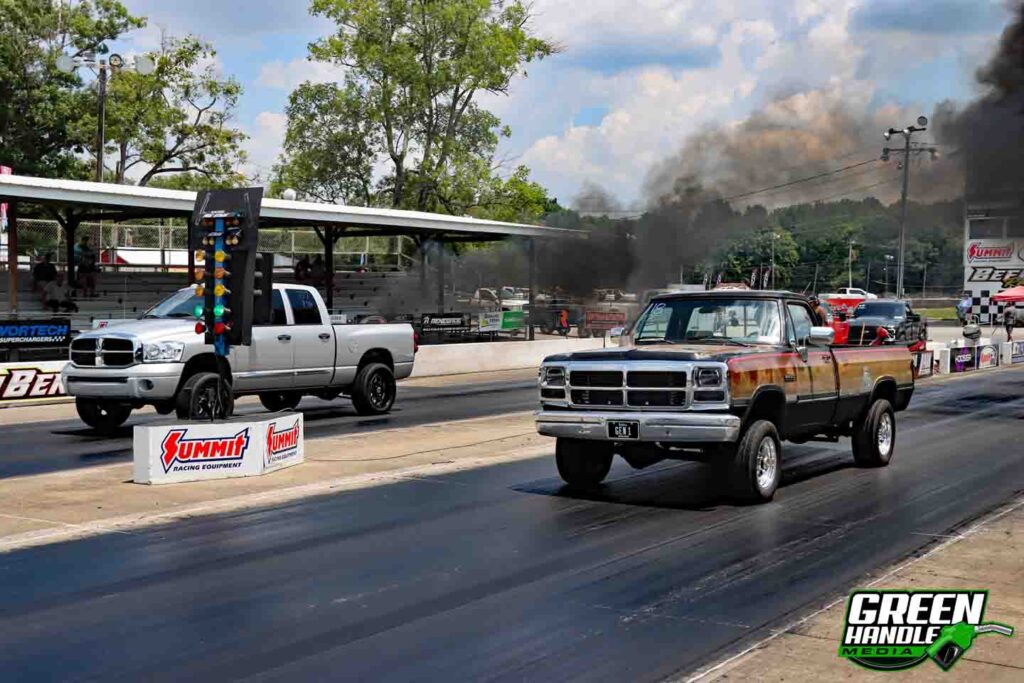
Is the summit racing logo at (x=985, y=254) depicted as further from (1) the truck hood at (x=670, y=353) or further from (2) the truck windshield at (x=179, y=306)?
(1) the truck hood at (x=670, y=353)

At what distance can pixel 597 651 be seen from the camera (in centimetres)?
651

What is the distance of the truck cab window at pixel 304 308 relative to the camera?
1802 centimetres

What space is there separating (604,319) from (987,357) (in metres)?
12.3

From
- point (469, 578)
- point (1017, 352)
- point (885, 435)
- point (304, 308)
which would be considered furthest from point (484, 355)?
point (469, 578)

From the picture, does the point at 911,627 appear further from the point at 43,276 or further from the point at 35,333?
the point at 43,276

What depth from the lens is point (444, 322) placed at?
33875 millimetres

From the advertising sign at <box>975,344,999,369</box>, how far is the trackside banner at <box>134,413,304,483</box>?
2819 cm

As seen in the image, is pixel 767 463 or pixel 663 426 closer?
pixel 663 426

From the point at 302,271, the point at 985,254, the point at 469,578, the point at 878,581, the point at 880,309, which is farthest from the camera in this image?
the point at 985,254

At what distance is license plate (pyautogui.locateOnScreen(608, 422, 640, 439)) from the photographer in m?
10.7

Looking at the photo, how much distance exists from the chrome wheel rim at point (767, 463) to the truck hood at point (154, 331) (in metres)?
8.17

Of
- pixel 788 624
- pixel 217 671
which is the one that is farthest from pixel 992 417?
pixel 217 671

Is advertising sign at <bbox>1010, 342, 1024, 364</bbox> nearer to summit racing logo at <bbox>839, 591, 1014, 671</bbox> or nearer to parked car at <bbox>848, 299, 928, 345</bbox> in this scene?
parked car at <bbox>848, 299, 928, 345</bbox>

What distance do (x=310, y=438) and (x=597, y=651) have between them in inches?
407
